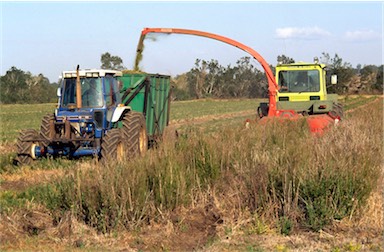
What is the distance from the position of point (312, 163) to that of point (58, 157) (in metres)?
6.15

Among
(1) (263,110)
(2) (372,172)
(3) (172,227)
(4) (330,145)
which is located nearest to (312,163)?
(2) (372,172)

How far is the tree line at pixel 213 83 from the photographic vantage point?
2384 inches

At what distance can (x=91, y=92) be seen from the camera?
36.6 ft

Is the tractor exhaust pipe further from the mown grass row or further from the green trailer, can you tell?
the mown grass row

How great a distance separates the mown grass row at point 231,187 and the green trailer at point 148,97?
5418mm

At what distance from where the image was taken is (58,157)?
36.8ft

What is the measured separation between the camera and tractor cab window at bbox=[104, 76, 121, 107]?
11281 mm

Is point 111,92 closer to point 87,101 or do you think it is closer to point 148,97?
point 87,101

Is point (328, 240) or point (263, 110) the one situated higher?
point (263, 110)

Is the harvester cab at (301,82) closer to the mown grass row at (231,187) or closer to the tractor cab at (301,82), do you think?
the tractor cab at (301,82)

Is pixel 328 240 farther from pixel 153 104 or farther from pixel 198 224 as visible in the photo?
pixel 153 104

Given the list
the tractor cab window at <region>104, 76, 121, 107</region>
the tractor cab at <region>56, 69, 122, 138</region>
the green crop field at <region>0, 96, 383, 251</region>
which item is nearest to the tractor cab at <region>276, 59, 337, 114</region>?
the tractor cab window at <region>104, 76, 121, 107</region>

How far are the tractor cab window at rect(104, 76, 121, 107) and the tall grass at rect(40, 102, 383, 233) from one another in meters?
3.79

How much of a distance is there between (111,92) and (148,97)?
198cm
